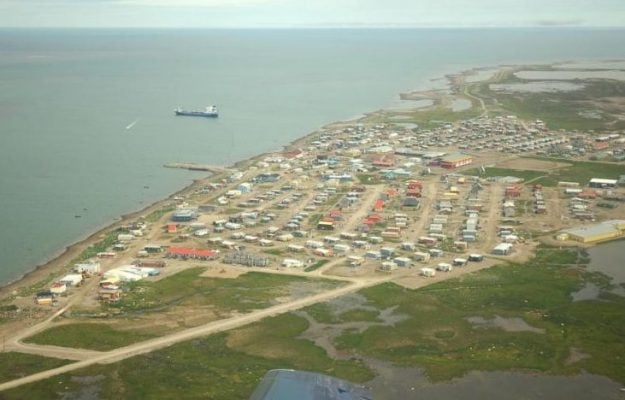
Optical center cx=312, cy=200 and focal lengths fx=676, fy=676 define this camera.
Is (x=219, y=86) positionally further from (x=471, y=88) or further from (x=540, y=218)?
(x=540, y=218)

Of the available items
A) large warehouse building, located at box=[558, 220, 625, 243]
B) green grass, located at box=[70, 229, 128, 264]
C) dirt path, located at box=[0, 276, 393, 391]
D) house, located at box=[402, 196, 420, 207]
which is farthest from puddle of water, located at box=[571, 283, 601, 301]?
green grass, located at box=[70, 229, 128, 264]

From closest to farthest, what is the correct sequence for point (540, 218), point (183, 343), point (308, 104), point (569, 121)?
1. point (183, 343)
2. point (540, 218)
3. point (569, 121)
4. point (308, 104)

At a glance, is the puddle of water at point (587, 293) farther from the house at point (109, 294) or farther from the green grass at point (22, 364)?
the green grass at point (22, 364)

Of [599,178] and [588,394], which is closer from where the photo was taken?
[588,394]

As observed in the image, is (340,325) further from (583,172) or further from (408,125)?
(408,125)

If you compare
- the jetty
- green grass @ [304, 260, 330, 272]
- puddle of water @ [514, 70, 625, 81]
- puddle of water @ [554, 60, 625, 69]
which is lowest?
the jetty

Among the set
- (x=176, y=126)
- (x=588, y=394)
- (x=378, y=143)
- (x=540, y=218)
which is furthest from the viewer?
(x=176, y=126)

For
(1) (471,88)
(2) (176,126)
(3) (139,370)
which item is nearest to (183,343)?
(3) (139,370)

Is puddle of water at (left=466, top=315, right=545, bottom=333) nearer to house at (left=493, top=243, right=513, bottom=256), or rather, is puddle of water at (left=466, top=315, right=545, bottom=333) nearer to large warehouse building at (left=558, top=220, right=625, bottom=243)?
house at (left=493, top=243, right=513, bottom=256)
